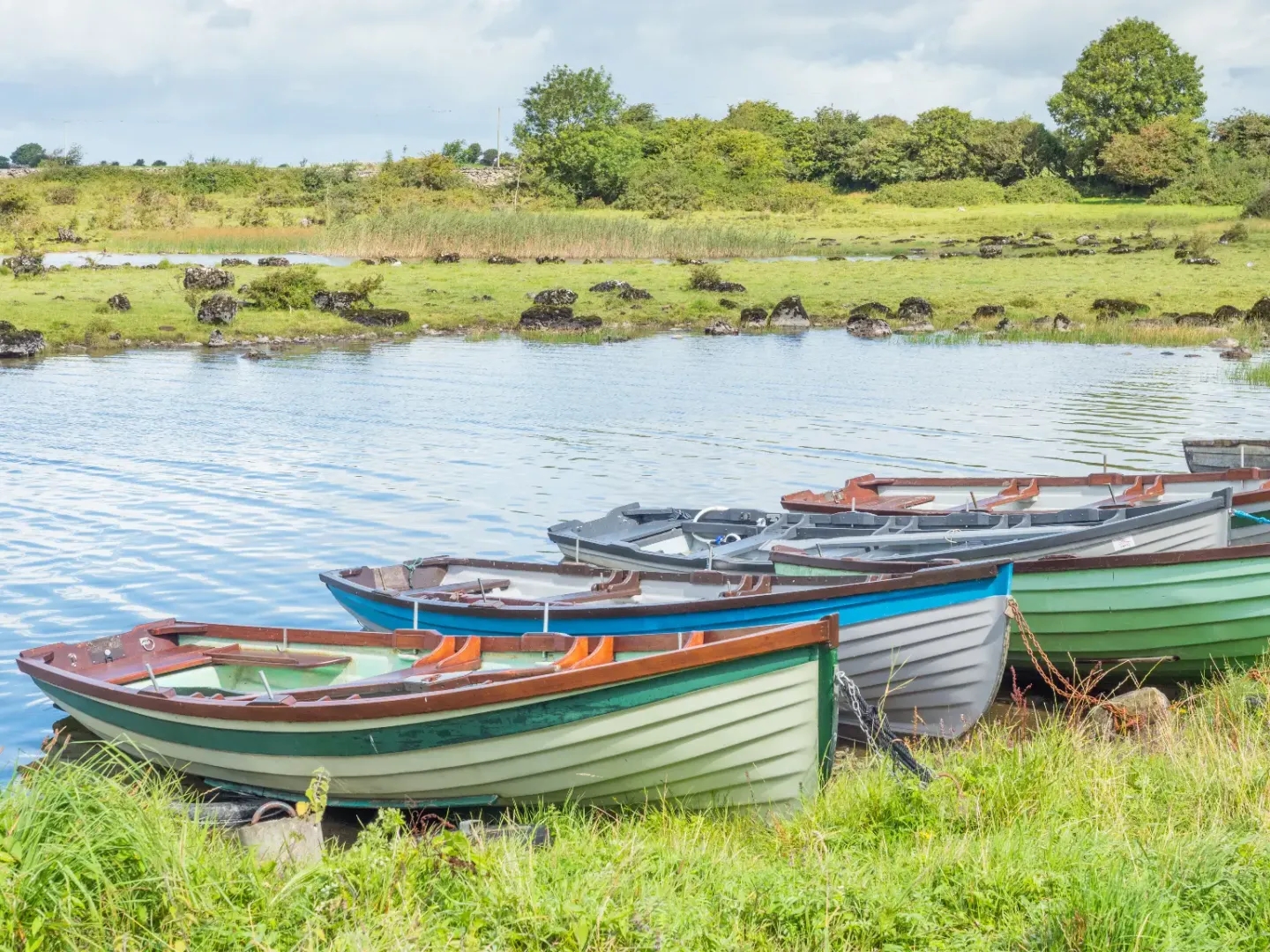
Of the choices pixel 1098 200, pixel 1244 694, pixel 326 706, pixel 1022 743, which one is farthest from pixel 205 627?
pixel 1098 200

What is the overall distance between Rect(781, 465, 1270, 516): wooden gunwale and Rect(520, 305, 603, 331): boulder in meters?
26.7

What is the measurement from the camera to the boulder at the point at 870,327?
A: 40.8 metres

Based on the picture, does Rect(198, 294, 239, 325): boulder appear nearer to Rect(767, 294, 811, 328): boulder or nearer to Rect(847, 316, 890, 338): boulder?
Rect(767, 294, 811, 328): boulder

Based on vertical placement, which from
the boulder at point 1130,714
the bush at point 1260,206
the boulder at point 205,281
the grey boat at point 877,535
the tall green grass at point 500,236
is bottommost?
the boulder at point 1130,714

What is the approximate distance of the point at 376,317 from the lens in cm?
4019

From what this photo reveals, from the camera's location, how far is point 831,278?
51125 millimetres

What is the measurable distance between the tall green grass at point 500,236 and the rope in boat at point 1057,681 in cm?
4628

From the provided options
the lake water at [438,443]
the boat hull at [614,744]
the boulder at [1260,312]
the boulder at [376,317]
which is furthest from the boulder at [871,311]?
the boat hull at [614,744]

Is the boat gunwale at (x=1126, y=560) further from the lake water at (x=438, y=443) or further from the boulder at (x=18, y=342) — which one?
the boulder at (x=18, y=342)

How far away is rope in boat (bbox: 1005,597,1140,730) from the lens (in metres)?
8.95

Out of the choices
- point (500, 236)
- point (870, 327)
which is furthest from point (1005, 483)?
point (500, 236)

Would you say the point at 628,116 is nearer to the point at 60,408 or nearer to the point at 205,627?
the point at 60,408

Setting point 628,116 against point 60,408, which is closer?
point 60,408

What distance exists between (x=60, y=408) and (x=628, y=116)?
326 ft
